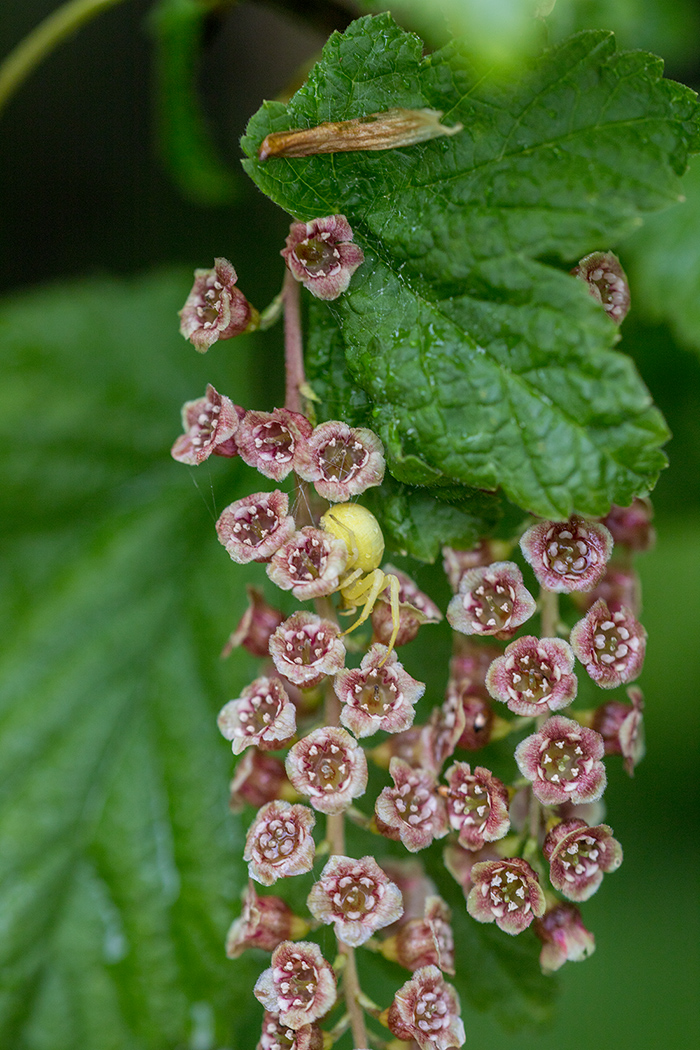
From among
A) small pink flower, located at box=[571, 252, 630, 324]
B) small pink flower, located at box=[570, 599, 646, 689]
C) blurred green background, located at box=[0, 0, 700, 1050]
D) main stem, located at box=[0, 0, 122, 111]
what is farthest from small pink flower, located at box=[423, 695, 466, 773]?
main stem, located at box=[0, 0, 122, 111]

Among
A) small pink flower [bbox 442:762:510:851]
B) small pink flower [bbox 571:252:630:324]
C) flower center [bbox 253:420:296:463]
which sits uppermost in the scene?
small pink flower [bbox 571:252:630:324]

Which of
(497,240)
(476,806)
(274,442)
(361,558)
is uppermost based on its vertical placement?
(497,240)

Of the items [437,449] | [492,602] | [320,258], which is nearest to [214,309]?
[320,258]

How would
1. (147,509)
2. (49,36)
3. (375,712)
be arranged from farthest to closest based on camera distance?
(147,509), (49,36), (375,712)

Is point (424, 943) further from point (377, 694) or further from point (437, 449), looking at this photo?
point (437, 449)

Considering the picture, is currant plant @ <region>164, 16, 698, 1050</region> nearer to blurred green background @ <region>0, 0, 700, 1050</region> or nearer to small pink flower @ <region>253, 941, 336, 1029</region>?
small pink flower @ <region>253, 941, 336, 1029</region>

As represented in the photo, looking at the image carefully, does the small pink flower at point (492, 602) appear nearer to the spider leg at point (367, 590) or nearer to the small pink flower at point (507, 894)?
the spider leg at point (367, 590)
